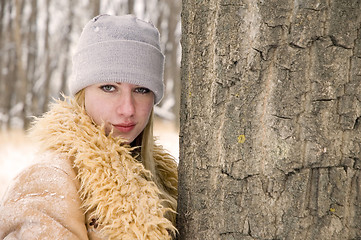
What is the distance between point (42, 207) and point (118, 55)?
2.63 feet

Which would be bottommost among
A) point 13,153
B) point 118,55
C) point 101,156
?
point 13,153

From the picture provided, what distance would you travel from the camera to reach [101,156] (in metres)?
1.54

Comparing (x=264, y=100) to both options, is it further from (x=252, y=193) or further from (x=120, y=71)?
(x=120, y=71)

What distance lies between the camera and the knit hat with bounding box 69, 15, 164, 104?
5.70 ft

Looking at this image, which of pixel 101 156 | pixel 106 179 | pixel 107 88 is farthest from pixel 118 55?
pixel 106 179

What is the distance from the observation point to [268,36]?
1.16 m

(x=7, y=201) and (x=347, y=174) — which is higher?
(x=347, y=174)

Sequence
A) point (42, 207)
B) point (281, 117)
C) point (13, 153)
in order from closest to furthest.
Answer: point (281, 117)
point (42, 207)
point (13, 153)

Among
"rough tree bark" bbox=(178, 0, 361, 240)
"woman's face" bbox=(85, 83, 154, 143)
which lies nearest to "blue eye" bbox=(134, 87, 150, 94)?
"woman's face" bbox=(85, 83, 154, 143)

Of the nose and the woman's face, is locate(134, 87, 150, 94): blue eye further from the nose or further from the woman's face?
the nose

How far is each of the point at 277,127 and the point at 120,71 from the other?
2.79 ft

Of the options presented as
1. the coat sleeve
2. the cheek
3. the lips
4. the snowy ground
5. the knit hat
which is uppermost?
the knit hat

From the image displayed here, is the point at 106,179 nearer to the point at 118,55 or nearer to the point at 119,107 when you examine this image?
the point at 119,107

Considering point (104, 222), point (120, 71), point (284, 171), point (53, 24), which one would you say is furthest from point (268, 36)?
point (53, 24)
